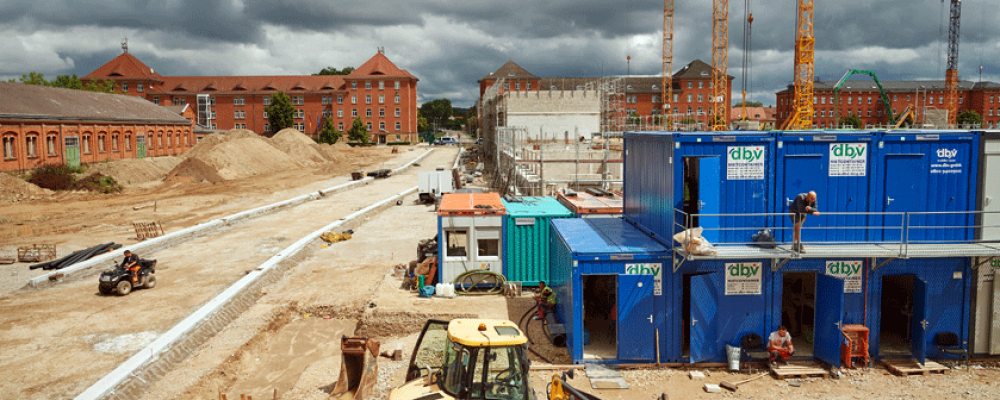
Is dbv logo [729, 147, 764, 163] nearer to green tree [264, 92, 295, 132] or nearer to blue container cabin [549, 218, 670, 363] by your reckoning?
blue container cabin [549, 218, 670, 363]

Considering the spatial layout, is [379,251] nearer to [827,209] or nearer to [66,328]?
[66,328]

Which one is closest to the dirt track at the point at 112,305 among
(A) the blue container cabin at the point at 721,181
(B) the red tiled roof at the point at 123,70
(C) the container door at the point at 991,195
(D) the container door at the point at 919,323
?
(A) the blue container cabin at the point at 721,181

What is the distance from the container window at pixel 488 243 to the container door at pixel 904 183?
9299 millimetres

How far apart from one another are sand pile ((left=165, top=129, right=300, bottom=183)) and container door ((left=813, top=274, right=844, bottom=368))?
4846cm

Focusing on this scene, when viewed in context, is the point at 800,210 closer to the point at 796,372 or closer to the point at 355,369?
the point at 796,372

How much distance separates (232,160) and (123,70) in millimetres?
69087

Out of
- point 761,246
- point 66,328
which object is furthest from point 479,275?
point 66,328

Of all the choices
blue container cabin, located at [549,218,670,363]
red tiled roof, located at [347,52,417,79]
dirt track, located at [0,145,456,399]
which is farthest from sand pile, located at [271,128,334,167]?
blue container cabin, located at [549,218,670,363]

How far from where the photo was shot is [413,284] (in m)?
17.7

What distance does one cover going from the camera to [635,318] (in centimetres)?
1210

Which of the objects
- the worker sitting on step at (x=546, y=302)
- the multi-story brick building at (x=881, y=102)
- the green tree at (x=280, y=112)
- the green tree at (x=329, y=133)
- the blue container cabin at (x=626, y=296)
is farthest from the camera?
the multi-story brick building at (x=881, y=102)

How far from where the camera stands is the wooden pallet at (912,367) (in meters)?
11.8

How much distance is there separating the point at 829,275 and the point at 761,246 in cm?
139

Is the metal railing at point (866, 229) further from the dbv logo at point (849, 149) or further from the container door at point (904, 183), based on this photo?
the dbv logo at point (849, 149)
